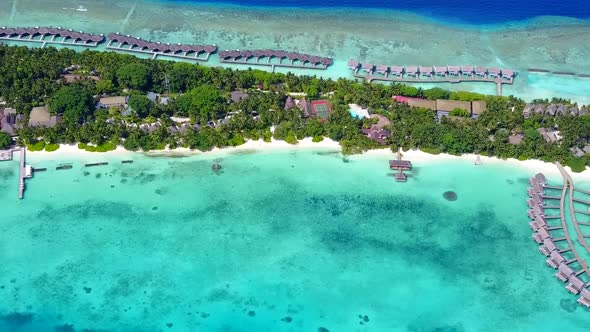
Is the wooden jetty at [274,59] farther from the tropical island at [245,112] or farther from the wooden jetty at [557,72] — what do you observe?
the wooden jetty at [557,72]

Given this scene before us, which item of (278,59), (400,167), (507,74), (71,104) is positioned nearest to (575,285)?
(400,167)

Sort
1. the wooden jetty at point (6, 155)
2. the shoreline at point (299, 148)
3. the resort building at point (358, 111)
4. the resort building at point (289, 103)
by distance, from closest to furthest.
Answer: the wooden jetty at point (6, 155) < the shoreline at point (299, 148) < the resort building at point (358, 111) < the resort building at point (289, 103)

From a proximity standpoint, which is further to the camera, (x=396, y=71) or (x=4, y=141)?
(x=396, y=71)

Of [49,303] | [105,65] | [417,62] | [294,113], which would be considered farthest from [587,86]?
[49,303]

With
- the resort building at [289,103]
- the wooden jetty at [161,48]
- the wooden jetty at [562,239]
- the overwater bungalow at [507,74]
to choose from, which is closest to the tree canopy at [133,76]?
the wooden jetty at [161,48]

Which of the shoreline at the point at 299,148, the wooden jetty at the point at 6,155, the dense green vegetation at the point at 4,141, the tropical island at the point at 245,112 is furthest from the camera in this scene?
the tropical island at the point at 245,112

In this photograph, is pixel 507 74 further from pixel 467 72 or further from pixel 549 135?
pixel 549 135

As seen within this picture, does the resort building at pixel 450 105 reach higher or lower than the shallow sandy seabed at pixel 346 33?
lower

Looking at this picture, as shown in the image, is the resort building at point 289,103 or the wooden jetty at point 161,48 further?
the wooden jetty at point 161,48

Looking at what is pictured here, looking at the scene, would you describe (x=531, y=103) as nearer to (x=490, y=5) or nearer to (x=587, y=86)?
(x=587, y=86)
